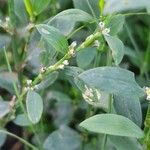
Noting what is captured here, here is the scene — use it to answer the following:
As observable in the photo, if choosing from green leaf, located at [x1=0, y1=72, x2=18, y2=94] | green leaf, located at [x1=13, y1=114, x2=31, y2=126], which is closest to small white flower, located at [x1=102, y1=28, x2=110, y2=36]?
green leaf, located at [x1=0, y1=72, x2=18, y2=94]

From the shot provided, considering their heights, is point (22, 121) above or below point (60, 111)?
above

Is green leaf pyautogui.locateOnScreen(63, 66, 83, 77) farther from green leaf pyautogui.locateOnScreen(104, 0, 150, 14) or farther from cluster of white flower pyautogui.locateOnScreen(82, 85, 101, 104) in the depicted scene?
green leaf pyautogui.locateOnScreen(104, 0, 150, 14)

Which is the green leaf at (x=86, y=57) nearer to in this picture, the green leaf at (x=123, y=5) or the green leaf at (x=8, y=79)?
the green leaf at (x=8, y=79)

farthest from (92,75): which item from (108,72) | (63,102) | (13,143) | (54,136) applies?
(13,143)

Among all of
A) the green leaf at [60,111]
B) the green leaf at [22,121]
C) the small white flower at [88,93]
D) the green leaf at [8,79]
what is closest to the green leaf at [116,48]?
the small white flower at [88,93]

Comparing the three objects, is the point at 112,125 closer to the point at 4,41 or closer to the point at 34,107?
the point at 34,107

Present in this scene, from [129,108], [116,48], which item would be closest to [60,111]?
[129,108]
